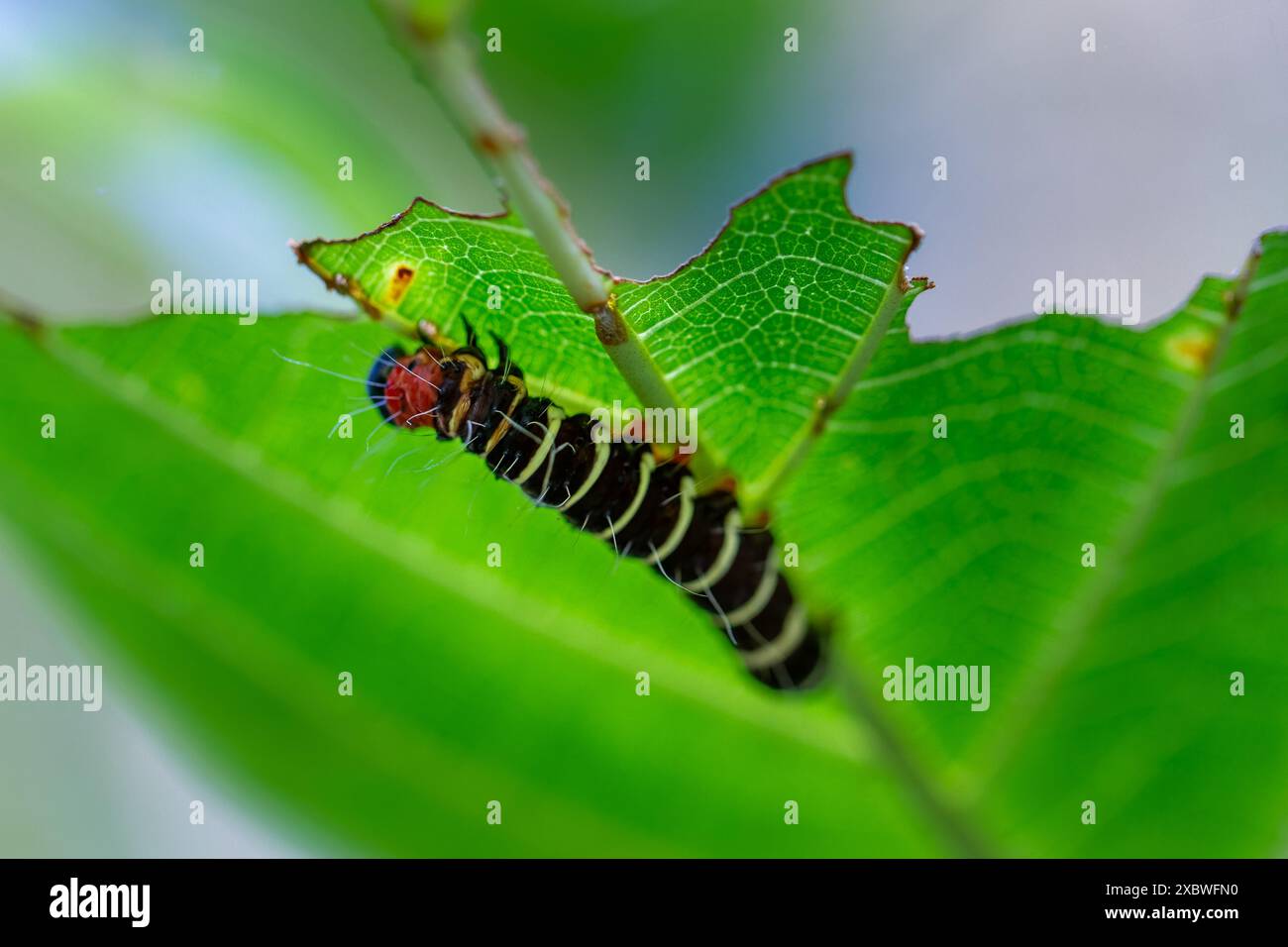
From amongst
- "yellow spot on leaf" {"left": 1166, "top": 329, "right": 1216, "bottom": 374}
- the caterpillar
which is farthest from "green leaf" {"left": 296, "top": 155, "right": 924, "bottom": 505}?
"yellow spot on leaf" {"left": 1166, "top": 329, "right": 1216, "bottom": 374}

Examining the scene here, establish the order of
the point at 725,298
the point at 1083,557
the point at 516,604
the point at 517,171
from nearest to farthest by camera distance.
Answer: the point at 517,171 < the point at 725,298 < the point at 1083,557 < the point at 516,604

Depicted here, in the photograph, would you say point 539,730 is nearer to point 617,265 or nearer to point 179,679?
point 179,679

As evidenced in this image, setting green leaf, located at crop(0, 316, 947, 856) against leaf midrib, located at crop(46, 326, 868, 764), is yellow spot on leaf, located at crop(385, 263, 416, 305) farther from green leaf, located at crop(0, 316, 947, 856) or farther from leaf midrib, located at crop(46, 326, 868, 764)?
leaf midrib, located at crop(46, 326, 868, 764)

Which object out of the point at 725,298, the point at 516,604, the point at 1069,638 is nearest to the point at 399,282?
the point at 725,298

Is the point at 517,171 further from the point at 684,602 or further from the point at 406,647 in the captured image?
the point at 406,647

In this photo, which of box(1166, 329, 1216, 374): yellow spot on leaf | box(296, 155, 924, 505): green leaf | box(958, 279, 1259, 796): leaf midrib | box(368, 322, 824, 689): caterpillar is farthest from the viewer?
box(368, 322, 824, 689): caterpillar
